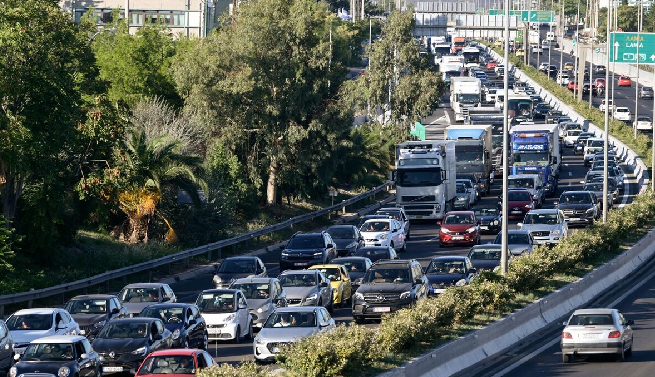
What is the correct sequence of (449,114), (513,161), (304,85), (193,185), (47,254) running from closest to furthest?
(47,254) → (193,185) → (304,85) → (513,161) → (449,114)

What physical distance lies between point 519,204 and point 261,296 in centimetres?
2800

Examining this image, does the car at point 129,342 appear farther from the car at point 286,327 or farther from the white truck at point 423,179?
the white truck at point 423,179

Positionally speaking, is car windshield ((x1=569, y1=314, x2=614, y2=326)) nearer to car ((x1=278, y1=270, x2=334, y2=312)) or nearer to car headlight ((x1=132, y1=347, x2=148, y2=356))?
car ((x1=278, y1=270, x2=334, y2=312))

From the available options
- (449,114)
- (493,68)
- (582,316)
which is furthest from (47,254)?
(493,68)

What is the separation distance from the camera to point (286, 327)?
2581cm

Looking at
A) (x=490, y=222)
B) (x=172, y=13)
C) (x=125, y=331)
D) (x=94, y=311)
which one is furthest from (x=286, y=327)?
(x=172, y=13)

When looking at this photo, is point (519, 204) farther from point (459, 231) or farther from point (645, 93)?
point (645, 93)

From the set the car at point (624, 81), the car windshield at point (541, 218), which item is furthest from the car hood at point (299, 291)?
the car at point (624, 81)

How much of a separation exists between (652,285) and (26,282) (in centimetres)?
2019

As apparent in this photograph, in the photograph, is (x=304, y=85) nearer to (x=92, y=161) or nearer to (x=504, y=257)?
(x=92, y=161)

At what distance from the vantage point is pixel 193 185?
4603cm

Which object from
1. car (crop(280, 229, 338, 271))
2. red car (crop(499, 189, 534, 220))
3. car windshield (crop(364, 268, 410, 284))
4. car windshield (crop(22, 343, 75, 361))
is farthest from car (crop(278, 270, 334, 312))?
red car (crop(499, 189, 534, 220))

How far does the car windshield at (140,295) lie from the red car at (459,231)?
806 inches

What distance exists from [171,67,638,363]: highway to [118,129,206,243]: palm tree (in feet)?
13.0
